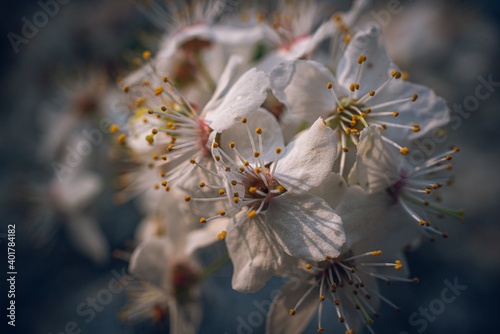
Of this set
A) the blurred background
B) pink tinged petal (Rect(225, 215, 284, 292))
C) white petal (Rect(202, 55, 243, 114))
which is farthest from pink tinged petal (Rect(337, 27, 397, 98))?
the blurred background

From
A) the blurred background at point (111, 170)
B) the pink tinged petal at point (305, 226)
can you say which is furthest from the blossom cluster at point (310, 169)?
the blurred background at point (111, 170)

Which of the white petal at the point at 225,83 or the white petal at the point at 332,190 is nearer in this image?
the white petal at the point at 332,190

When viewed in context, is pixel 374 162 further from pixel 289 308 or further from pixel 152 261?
pixel 152 261

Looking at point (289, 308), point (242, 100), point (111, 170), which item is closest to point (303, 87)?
point (242, 100)

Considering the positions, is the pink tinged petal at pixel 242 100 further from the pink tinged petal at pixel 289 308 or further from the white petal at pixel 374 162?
the pink tinged petal at pixel 289 308

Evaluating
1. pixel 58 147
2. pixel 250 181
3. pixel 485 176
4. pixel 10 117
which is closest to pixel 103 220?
pixel 58 147

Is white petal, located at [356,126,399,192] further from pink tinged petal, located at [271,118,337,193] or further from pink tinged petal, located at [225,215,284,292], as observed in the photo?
pink tinged petal, located at [225,215,284,292]
